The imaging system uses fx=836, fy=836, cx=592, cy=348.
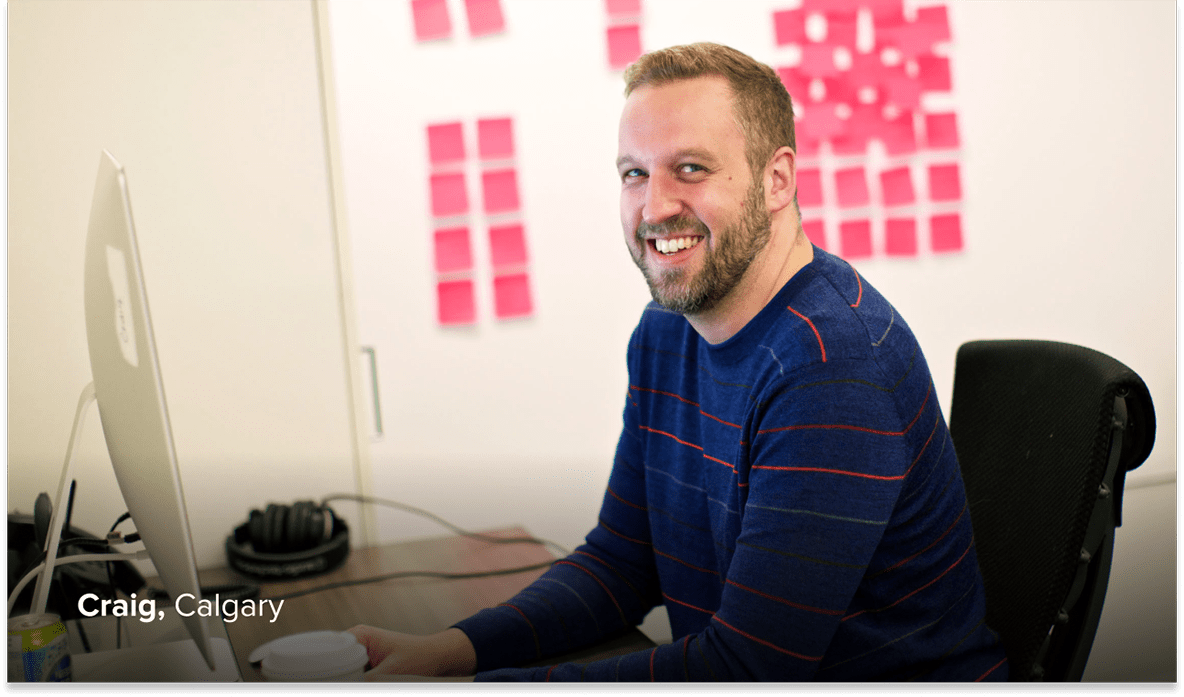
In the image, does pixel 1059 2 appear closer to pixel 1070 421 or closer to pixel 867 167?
pixel 867 167

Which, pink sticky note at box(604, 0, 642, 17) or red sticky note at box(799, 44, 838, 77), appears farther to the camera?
red sticky note at box(799, 44, 838, 77)

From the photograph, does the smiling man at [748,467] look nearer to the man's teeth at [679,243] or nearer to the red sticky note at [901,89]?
the man's teeth at [679,243]

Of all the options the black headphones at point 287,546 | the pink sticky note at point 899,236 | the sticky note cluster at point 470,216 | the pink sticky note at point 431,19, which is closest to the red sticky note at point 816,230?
the pink sticky note at point 899,236

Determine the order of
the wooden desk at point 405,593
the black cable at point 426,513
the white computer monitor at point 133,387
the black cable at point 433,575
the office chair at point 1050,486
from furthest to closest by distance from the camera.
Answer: the black cable at point 426,513 < the black cable at point 433,575 < the wooden desk at point 405,593 < the office chair at point 1050,486 < the white computer monitor at point 133,387

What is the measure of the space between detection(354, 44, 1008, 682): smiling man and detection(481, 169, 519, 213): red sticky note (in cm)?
74

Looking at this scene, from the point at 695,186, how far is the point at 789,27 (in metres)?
1.08

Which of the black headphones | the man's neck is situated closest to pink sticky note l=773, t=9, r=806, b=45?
the man's neck

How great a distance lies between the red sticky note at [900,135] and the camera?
5.90 ft

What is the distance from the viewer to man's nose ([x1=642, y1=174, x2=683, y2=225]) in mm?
845

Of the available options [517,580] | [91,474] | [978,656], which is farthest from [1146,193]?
[91,474]

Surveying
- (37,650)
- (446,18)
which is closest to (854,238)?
(446,18)

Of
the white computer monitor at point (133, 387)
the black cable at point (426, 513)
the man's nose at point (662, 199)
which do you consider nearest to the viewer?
the white computer monitor at point (133, 387)

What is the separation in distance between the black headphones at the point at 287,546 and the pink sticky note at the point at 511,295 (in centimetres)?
59

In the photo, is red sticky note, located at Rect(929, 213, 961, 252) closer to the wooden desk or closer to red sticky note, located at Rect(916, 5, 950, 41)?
red sticky note, located at Rect(916, 5, 950, 41)
